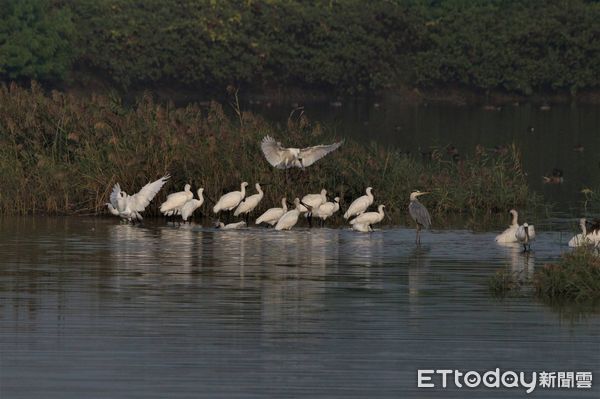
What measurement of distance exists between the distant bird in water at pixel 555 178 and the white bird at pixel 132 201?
47.3ft

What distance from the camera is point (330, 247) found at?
2566 cm

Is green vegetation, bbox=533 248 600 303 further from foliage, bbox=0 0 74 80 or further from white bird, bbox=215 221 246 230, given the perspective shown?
foliage, bbox=0 0 74 80

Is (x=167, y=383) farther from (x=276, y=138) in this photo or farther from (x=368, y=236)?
(x=276, y=138)

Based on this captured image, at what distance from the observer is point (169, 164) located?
2998 cm

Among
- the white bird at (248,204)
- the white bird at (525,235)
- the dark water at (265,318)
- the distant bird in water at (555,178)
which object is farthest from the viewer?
the distant bird in water at (555,178)

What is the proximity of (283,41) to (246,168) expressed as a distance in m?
66.6

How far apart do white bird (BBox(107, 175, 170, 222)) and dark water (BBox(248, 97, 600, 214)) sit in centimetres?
669

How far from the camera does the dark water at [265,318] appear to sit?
606 inches

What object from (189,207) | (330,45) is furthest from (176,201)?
(330,45)

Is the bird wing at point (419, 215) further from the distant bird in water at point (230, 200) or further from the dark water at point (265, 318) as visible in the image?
the distant bird in water at point (230, 200)

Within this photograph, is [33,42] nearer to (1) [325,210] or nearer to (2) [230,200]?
(2) [230,200]

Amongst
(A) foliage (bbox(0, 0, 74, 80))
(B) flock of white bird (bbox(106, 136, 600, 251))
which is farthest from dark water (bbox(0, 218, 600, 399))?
(A) foliage (bbox(0, 0, 74, 80))

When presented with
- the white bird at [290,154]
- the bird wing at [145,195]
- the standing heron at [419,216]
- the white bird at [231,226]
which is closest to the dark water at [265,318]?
the standing heron at [419,216]

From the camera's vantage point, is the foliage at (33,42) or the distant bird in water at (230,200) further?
the foliage at (33,42)
